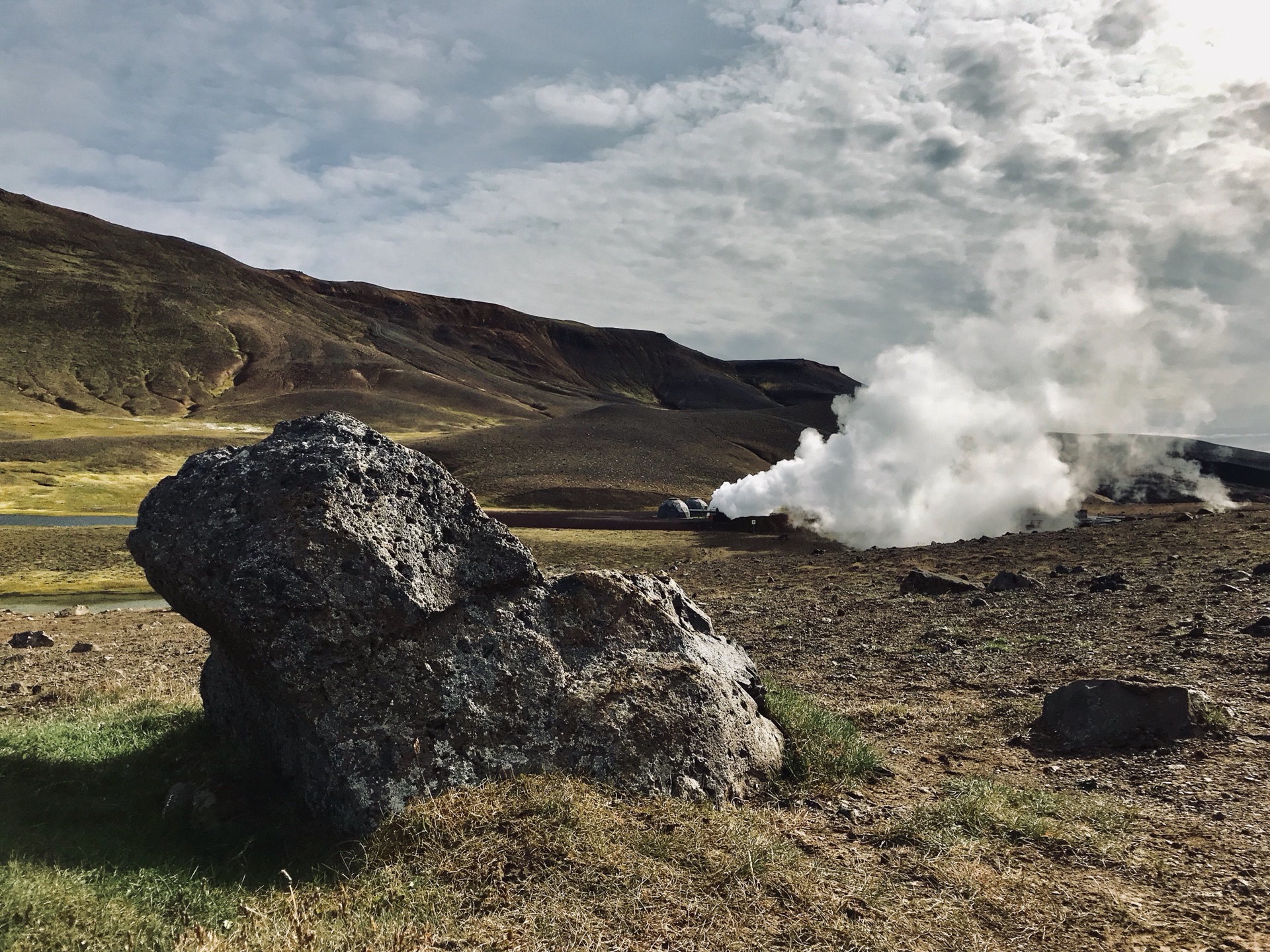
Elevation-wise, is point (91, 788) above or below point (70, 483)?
above

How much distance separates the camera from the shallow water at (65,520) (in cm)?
4484

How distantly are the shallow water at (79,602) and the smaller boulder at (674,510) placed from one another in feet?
106

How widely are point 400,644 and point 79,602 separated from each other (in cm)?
2728

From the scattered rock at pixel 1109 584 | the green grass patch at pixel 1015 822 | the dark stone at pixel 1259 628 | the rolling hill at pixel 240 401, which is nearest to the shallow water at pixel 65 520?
the rolling hill at pixel 240 401

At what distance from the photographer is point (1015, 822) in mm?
5570

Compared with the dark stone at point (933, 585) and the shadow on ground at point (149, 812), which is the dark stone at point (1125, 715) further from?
the dark stone at point (933, 585)

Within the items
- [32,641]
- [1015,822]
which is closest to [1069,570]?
[1015,822]

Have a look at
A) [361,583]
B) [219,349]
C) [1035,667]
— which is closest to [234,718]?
[361,583]

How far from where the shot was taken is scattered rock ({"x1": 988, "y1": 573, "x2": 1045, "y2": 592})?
17812mm

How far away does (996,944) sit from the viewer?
164 inches

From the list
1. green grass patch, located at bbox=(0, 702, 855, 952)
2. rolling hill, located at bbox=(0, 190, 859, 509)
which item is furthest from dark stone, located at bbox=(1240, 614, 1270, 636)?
rolling hill, located at bbox=(0, 190, 859, 509)

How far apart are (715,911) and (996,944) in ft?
4.78

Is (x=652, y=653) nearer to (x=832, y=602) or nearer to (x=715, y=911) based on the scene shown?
(x=715, y=911)

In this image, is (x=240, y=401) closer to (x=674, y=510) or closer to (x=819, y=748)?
(x=674, y=510)
